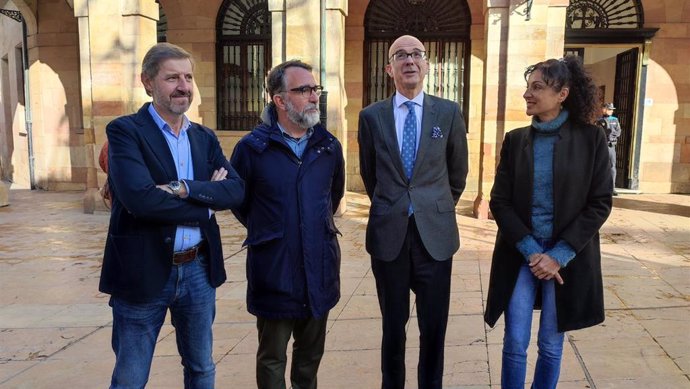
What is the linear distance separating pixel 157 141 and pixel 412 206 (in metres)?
1.25

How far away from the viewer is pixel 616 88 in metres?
12.8

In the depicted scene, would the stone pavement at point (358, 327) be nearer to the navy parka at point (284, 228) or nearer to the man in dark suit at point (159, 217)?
the navy parka at point (284, 228)

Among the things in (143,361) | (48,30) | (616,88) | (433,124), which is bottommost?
(143,361)

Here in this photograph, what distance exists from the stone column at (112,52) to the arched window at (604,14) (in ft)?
26.9

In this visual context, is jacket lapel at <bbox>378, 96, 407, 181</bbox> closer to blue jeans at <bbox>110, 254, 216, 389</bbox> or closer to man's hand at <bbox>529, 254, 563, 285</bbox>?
man's hand at <bbox>529, 254, 563, 285</bbox>

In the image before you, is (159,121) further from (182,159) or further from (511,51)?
(511,51)

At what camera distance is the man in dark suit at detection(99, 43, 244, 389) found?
2193 mm

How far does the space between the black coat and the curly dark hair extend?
0.21 ft

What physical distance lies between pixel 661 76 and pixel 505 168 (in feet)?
34.5

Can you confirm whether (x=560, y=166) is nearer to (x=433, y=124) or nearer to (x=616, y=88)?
(x=433, y=124)

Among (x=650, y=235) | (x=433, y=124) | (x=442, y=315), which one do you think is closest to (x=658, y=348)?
(x=442, y=315)

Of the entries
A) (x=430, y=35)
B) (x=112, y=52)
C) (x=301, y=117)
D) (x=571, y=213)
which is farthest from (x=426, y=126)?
(x=430, y=35)

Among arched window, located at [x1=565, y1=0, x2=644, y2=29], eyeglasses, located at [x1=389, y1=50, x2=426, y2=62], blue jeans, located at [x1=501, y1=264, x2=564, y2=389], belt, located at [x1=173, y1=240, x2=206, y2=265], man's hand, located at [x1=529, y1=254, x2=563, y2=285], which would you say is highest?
arched window, located at [x1=565, y1=0, x2=644, y2=29]

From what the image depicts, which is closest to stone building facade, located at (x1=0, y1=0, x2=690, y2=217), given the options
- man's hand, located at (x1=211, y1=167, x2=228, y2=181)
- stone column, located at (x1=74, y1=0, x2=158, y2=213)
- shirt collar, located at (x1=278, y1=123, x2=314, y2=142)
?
stone column, located at (x1=74, y1=0, x2=158, y2=213)
